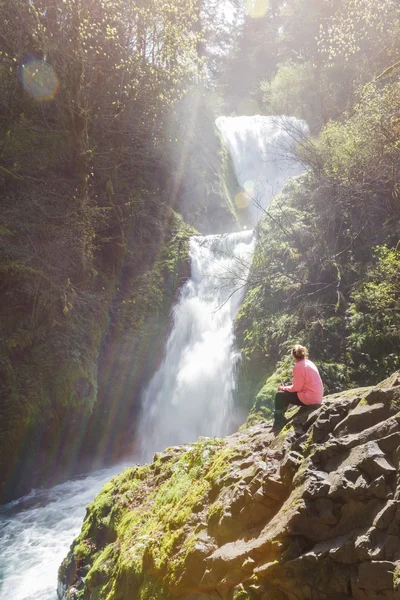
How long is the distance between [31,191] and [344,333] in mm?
9939

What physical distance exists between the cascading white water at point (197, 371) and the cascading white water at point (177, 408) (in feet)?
0.09

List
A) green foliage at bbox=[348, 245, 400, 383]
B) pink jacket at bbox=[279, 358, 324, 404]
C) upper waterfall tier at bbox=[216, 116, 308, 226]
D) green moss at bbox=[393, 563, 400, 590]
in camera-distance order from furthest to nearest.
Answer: upper waterfall tier at bbox=[216, 116, 308, 226] < green foliage at bbox=[348, 245, 400, 383] < pink jacket at bbox=[279, 358, 324, 404] < green moss at bbox=[393, 563, 400, 590]

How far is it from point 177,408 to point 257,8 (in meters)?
43.8

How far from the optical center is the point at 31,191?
12664 mm

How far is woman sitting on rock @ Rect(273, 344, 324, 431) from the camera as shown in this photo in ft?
16.2

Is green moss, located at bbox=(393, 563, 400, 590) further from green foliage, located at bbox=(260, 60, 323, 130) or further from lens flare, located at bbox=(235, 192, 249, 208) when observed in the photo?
green foliage, located at bbox=(260, 60, 323, 130)

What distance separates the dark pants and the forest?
11.4 ft

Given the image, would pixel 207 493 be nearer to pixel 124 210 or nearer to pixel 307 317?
pixel 307 317

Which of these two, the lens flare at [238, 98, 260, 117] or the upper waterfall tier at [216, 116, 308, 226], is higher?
the lens flare at [238, 98, 260, 117]

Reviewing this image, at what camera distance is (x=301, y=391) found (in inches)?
197

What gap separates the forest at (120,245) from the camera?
32.9ft

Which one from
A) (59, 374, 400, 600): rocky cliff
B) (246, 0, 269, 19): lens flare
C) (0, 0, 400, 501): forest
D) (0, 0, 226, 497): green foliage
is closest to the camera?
(59, 374, 400, 600): rocky cliff

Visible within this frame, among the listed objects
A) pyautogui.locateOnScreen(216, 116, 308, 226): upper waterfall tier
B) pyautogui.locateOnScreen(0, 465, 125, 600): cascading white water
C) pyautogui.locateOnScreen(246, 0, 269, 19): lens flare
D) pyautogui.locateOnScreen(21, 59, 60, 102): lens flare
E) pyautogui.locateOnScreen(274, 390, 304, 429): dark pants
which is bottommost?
pyautogui.locateOnScreen(0, 465, 125, 600): cascading white water

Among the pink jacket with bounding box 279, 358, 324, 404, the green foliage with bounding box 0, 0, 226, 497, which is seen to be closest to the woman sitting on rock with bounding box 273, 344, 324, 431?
the pink jacket with bounding box 279, 358, 324, 404
